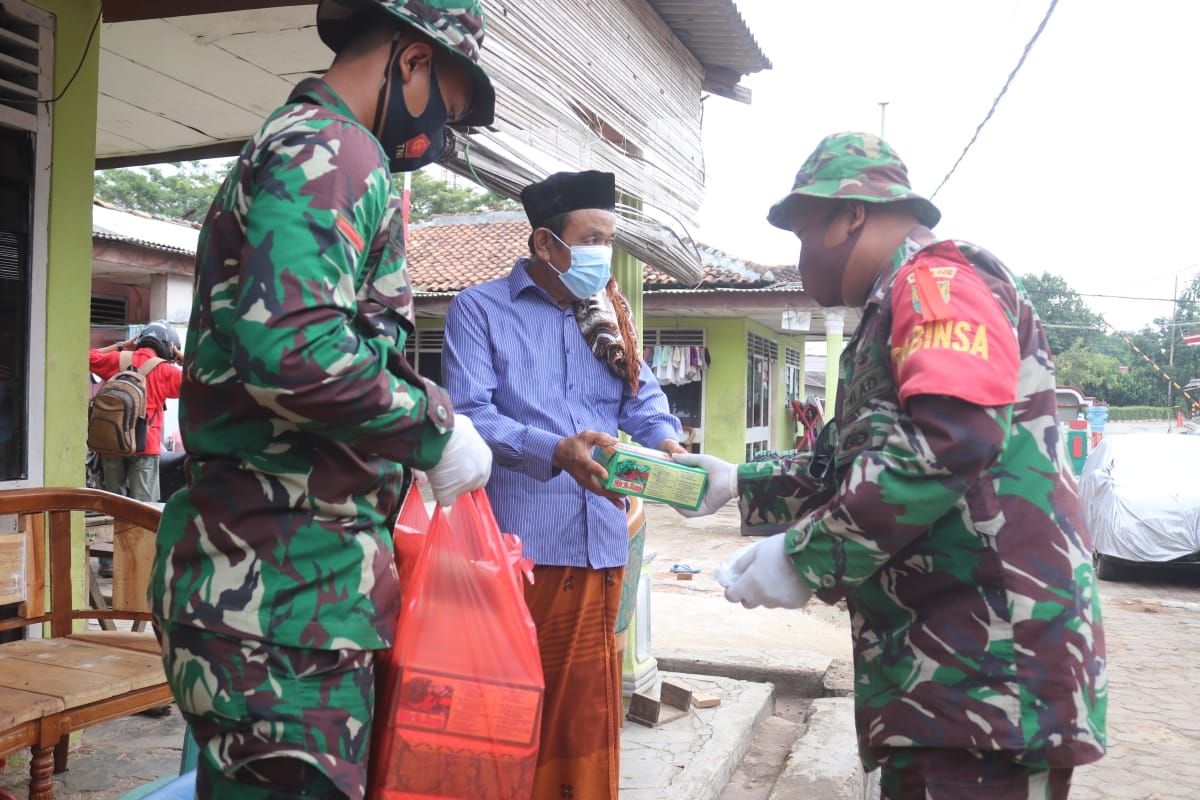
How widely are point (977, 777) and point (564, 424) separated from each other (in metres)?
1.51

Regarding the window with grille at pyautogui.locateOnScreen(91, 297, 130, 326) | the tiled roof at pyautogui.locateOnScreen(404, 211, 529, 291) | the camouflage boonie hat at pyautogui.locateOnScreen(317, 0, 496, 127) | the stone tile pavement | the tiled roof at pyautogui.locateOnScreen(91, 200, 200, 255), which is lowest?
the stone tile pavement

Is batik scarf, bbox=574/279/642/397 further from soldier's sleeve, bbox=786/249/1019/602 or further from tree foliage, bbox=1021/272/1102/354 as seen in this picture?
tree foliage, bbox=1021/272/1102/354

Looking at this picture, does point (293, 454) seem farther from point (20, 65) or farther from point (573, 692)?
point (20, 65)

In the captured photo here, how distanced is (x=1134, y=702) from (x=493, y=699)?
5.34 metres

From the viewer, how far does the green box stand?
2.17 meters

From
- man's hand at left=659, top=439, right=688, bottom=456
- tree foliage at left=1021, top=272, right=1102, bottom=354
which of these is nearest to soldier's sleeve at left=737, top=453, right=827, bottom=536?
man's hand at left=659, top=439, right=688, bottom=456

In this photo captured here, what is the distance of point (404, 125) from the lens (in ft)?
5.38

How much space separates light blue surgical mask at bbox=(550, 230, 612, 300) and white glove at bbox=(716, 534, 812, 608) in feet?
4.38

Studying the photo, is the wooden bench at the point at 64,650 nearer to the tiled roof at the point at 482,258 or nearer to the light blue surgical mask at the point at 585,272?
the light blue surgical mask at the point at 585,272

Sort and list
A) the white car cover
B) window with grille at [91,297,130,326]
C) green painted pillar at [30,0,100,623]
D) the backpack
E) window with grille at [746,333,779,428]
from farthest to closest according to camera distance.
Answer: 1. window with grille at [746,333,779,428]
2. window with grille at [91,297,130,326]
3. the white car cover
4. the backpack
5. green painted pillar at [30,0,100,623]

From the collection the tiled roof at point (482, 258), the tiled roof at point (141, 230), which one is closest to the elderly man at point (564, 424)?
the tiled roof at point (141, 230)

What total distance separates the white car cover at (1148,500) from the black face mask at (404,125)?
9.06 m

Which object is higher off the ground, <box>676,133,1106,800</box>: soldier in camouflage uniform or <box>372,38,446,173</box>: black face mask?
<box>372,38,446,173</box>: black face mask

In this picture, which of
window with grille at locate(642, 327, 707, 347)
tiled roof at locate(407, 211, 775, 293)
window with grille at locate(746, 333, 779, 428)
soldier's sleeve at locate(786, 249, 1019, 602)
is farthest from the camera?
window with grille at locate(746, 333, 779, 428)
